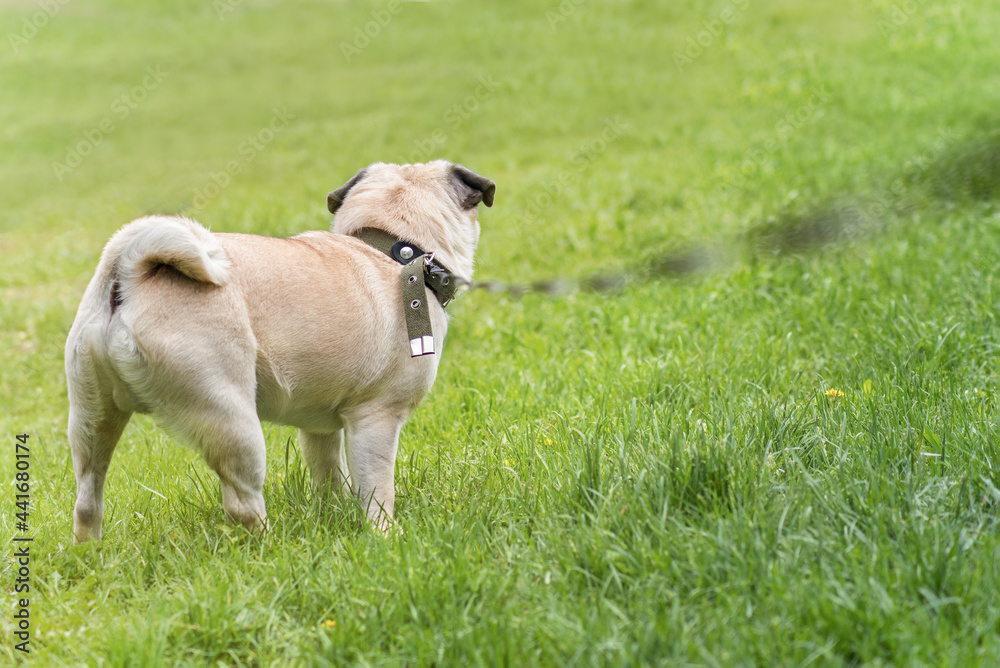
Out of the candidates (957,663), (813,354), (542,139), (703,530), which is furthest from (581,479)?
(542,139)

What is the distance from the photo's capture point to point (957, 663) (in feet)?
6.97

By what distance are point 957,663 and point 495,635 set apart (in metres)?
1.21

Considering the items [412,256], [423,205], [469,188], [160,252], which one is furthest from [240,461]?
[469,188]

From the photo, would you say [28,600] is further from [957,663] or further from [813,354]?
[813,354]

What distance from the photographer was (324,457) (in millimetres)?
4047

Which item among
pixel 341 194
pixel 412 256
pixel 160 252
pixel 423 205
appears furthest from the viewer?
pixel 341 194

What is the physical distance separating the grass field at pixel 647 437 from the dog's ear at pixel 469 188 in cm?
119

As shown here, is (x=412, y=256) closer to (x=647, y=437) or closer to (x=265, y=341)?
(x=265, y=341)

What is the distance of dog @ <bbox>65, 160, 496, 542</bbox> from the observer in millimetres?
3080

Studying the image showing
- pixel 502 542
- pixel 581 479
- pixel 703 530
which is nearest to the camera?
pixel 703 530

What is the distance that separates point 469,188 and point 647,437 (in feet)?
5.07

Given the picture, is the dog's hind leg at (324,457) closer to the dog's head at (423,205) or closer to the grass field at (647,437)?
the grass field at (647,437)

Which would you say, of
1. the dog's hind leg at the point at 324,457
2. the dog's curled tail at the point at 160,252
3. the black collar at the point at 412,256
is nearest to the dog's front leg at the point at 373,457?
the dog's hind leg at the point at 324,457

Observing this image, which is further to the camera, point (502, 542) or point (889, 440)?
point (889, 440)
